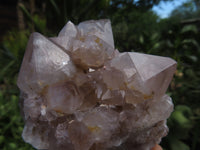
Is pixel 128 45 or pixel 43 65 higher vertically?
pixel 43 65

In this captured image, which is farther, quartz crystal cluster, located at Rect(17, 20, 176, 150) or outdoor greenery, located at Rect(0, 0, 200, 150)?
outdoor greenery, located at Rect(0, 0, 200, 150)

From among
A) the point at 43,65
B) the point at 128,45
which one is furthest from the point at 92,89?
the point at 128,45

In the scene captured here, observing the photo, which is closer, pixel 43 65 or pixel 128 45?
pixel 43 65

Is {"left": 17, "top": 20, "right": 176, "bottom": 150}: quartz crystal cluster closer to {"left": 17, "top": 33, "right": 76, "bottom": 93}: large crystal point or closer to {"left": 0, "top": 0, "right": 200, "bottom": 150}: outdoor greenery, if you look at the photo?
{"left": 17, "top": 33, "right": 76, "bottom": 93}: large crystal point

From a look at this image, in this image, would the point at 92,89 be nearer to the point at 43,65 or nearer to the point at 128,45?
the point at 43,65

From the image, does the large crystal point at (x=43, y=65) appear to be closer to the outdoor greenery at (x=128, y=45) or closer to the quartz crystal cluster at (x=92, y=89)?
the quartz crystal cluster at (x=92, y=89)

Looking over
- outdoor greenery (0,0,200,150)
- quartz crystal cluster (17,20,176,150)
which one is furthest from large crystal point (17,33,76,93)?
outdoor greenery (0,0,200,150)

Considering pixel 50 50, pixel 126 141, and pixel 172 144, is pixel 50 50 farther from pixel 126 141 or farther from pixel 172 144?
pixel 172 144

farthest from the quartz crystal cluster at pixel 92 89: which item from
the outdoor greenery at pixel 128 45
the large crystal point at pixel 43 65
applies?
the outdoor greenery at pixel 128 45
